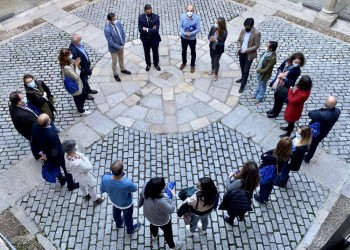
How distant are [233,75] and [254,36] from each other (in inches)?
61.2

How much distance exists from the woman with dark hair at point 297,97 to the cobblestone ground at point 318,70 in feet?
2.55

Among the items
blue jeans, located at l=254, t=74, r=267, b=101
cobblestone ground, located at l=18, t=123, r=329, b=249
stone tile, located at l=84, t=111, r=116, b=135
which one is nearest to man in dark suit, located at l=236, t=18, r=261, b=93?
blue jeans, located at l=254, t=74, r=267, b=101

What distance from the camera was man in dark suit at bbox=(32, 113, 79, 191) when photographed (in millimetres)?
5571

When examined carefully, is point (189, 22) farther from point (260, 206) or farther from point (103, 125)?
point (260, 206)

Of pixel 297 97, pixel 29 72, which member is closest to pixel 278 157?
pixel 297 97

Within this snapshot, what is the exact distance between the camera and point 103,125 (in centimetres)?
765

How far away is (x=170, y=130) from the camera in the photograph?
758 centimetres

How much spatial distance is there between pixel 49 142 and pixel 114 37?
3248 mm

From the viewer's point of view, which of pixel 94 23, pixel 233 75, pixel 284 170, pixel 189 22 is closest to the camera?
pixel 284 170

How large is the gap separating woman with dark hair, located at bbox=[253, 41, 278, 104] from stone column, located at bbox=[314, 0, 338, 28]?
13.2 ft

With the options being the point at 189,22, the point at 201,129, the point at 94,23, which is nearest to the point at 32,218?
the point at 201,129

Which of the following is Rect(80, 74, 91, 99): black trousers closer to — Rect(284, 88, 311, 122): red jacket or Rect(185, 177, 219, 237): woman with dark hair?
Rect(185, 177, 219, 237): woman with dark hair

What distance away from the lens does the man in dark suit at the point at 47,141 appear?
18.3ft

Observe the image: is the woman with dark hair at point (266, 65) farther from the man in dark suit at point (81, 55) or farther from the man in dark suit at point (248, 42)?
the man in dark suit at point (81, 55)
